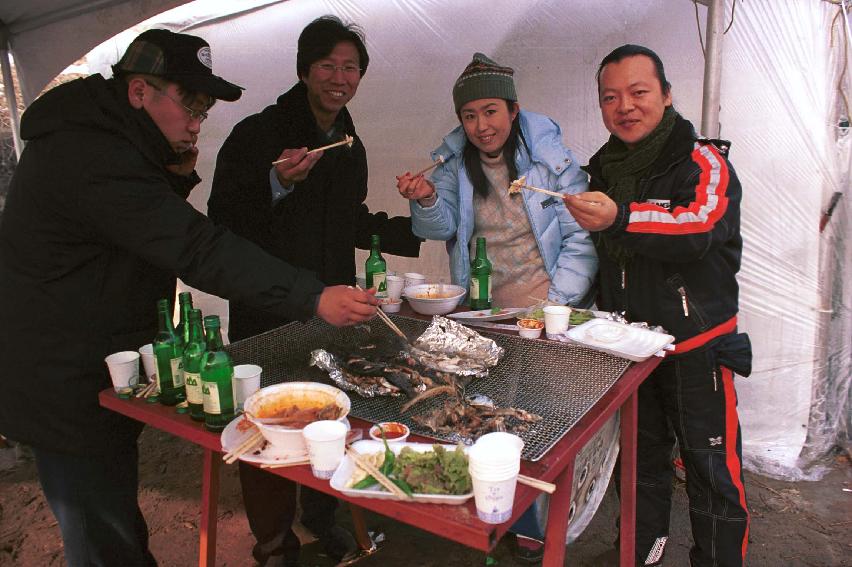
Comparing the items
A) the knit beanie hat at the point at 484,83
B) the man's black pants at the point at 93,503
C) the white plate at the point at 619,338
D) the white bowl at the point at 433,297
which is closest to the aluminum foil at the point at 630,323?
the white plate at the point at 619,338

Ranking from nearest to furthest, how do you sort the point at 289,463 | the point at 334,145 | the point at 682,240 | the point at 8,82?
the point at 289,463
the point at 682,240
the point at 334,145
the point at 8,82

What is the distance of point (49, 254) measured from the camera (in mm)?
2195

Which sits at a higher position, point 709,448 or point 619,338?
point 619,338

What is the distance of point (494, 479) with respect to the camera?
136 cm

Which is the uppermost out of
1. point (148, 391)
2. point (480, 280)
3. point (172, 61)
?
point (172, 61)

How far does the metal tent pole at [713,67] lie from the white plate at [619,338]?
66.4 inches

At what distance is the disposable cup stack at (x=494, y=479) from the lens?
136 centimetres

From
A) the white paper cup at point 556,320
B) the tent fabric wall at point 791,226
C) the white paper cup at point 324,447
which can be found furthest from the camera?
the tent fabric wall at point 791,226

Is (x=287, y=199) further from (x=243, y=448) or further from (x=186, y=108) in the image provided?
(x=243, y=448)

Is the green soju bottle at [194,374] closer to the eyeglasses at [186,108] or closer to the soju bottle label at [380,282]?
the eyeglasses at [186,108]

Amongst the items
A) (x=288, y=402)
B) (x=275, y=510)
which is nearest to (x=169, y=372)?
(x=288, y=402)

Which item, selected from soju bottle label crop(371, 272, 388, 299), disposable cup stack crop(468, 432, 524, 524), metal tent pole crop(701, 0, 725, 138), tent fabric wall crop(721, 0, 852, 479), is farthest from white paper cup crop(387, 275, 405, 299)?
tent fabric wall crop(721, 0, 852, 479)

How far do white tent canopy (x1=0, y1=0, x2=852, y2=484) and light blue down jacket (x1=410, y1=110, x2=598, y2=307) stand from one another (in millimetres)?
1131

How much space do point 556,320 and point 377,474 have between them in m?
1.39
